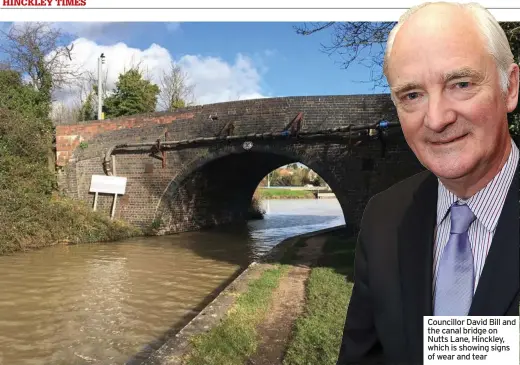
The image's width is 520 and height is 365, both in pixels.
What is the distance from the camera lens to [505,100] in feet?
2.66

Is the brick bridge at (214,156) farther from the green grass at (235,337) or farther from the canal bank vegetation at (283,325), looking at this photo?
the green grass at (235,337)

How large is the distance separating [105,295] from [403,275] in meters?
7.80

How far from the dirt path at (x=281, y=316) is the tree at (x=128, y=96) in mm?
18676

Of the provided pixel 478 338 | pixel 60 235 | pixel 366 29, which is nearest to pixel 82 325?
pixel 366 29

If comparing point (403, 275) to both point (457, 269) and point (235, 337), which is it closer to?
point (457, 269)

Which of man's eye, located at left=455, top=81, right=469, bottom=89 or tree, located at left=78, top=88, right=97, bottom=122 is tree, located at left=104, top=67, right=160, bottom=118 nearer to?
tree, located at left=78, top=88, right=97, bottom=122

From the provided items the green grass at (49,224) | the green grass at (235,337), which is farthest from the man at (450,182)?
the green grass at (49,224)

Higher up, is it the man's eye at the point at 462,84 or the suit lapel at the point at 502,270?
the man's eye at the point at 462,84

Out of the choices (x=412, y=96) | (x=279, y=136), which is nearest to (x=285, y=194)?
(x=279, y=136)

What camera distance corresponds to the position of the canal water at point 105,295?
212 inches

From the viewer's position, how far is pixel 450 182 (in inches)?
32.7

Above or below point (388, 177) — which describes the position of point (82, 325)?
below

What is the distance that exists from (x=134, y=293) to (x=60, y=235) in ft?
21.9

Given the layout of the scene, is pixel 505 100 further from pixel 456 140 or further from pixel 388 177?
pixel 388 177
